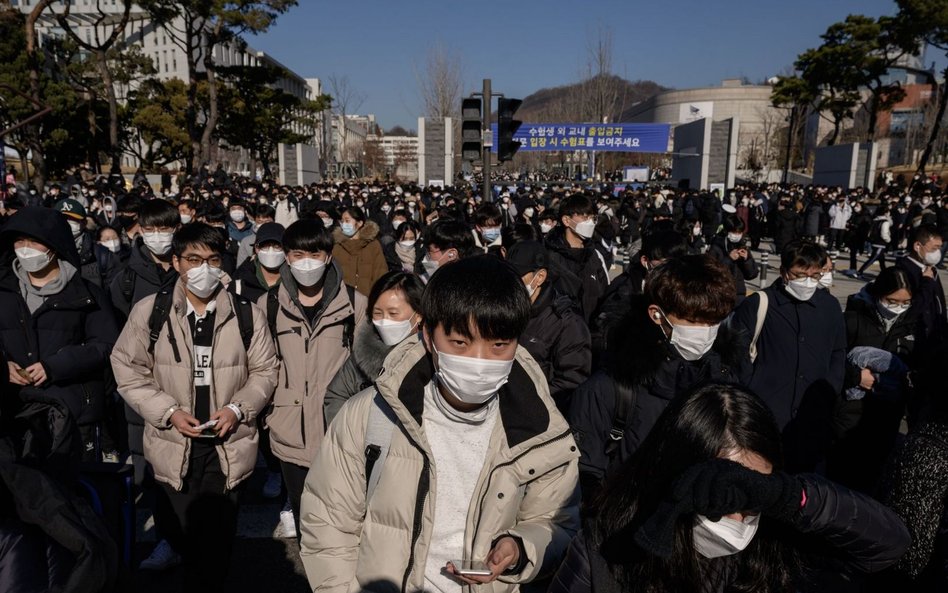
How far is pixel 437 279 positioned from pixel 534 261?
224 centimetres

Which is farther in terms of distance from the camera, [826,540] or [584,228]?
[584,228]

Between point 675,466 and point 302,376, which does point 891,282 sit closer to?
point 675,466

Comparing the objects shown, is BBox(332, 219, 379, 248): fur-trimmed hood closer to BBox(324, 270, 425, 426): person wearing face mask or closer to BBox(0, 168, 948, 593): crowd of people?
BBox(0, 168, 948, 593): crowd of people

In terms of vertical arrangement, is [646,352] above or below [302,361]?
above

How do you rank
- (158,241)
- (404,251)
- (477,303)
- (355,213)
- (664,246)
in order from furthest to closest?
(404,251) < (355,213) < (158,241) < (664,246) < (477,303)

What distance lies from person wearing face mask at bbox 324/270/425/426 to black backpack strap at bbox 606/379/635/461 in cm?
97

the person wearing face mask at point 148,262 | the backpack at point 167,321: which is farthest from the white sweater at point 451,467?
the person wearing face mask at point 148,262

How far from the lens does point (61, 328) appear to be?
3496 millimetres

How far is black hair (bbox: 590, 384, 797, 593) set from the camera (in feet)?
4.85

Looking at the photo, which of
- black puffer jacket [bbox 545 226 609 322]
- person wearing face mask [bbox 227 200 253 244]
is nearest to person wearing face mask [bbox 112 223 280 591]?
black puffer jacket [bbox 545 226 609 322]

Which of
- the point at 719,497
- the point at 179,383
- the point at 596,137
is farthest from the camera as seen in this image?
the point at 596,137

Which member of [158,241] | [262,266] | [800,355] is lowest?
[800,355]

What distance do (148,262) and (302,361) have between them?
2.17 m

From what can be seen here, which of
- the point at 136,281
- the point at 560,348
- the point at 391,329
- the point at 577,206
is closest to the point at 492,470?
the point at 391,329
